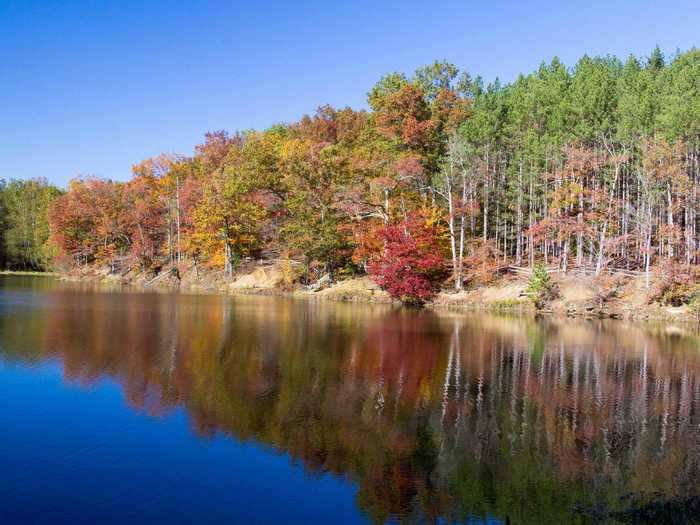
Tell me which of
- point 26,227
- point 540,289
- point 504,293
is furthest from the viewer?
point 26,227

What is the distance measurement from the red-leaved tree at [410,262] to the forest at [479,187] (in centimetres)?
15

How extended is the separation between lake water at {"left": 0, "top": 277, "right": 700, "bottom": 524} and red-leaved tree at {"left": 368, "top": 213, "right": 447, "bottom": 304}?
61.6ft

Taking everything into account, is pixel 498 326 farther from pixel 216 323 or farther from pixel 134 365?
pixel 134 365

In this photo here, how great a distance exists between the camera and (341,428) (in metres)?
16.0

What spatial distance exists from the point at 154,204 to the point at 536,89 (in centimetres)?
5055

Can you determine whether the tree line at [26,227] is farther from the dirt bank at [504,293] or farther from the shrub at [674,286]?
the shrub at [674,286]

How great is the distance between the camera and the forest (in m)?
46.8

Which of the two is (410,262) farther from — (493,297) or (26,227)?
(26,227)

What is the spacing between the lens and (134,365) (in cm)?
2295

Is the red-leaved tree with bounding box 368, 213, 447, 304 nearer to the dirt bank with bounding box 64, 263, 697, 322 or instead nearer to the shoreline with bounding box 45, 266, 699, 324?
the shoreline with bounding box 45, 266, 699, 324

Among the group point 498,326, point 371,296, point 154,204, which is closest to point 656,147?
point 498,326

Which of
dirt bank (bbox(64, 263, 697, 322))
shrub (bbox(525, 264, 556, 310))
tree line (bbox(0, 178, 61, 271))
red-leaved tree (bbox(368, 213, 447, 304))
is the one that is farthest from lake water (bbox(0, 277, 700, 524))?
tree line (bbox(0, 178, 61, 271))

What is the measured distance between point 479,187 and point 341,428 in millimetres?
45050

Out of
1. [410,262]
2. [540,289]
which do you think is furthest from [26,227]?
[540,289]
